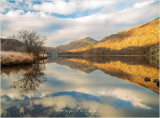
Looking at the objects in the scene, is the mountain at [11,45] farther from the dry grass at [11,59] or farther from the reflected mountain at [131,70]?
the reflected mountain at [131,70]

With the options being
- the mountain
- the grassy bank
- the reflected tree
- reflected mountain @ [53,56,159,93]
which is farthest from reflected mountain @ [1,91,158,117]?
the mountain

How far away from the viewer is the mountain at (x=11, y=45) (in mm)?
38781

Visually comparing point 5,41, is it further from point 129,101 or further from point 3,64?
point 129,101

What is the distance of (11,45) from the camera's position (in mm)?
39719

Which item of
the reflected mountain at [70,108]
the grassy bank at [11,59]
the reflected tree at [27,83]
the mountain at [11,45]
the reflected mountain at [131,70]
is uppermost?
the mountain at [11,45]

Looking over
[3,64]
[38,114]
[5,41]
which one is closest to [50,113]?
[38,114]

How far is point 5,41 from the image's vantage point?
139ft

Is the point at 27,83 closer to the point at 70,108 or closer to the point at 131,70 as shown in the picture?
the point at 70,108

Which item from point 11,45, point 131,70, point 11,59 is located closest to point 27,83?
point 11,59

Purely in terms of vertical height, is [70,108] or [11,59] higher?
[11,59]

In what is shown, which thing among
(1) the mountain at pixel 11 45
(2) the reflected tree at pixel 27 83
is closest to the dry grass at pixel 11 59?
(2) the reflected tree at pixel 27 83

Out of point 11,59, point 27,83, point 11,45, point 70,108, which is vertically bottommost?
point 70,108

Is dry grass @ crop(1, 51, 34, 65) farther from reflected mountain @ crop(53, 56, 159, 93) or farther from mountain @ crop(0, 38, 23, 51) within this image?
mountain @ crop(0, 38, 23, 51)

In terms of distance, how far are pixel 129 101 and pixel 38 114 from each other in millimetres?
4799
